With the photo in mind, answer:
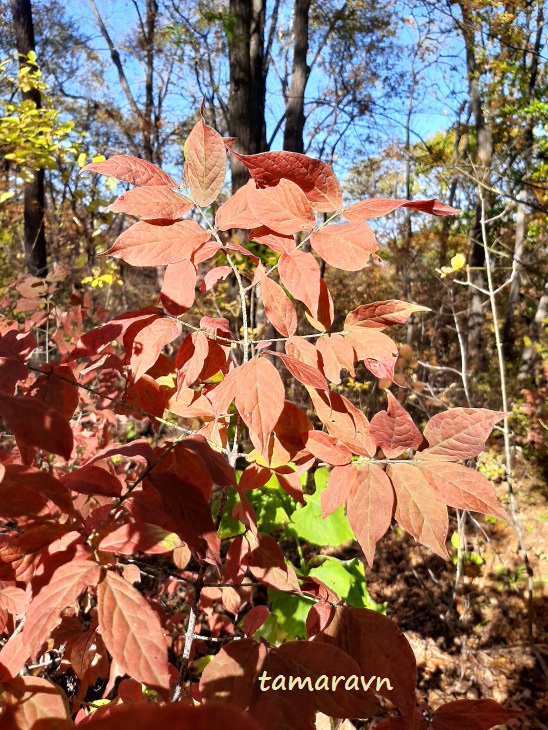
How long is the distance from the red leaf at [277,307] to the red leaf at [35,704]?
1.83ft

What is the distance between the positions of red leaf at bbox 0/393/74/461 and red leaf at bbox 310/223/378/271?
0.41 meters

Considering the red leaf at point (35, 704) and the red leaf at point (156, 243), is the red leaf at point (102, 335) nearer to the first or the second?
the red leaf at point (156, 243)

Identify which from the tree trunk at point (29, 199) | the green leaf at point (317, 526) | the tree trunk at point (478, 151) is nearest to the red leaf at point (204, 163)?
the green leaf at point (317, 526)

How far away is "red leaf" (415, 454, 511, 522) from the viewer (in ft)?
1.99

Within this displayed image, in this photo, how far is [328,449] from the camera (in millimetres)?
709

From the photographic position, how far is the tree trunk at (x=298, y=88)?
4707 mm

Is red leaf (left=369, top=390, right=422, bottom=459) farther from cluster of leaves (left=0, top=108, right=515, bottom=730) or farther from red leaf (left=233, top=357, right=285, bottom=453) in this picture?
red leaf (left=233, top=357, right=285, bottom=453)

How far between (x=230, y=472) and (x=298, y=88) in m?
5.40

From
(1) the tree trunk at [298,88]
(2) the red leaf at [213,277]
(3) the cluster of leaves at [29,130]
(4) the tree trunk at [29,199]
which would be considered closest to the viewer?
(2) the red leaf at [213,277]

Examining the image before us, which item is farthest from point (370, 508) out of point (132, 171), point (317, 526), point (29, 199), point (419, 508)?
point (29, 199)

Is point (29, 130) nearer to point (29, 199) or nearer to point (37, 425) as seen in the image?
point (29, 199)

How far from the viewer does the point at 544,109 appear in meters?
4.46

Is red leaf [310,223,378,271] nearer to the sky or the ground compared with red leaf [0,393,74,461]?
nearer to the sky

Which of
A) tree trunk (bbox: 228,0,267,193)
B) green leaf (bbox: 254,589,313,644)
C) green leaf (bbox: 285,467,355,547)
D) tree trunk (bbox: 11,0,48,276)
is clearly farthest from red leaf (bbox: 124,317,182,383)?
tree trunk (bbox: 11,0,48,276)
